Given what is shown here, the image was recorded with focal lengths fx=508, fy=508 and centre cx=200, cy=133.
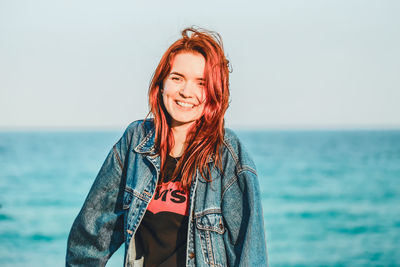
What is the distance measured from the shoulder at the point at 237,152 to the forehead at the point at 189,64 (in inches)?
13.4

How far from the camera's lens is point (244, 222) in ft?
7.66

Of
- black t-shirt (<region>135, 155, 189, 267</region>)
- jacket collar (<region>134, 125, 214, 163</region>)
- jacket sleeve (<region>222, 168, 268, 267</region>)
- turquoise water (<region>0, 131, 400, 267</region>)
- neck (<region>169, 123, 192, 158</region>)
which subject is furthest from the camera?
turquoise water (<region>0, 131, 400, 267</region>)

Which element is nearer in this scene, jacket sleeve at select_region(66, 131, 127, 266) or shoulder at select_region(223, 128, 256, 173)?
shoulder at select_region(223, 128, 256, 173)

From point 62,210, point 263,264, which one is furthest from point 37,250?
point 263,264

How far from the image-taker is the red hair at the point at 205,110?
98.7 inches

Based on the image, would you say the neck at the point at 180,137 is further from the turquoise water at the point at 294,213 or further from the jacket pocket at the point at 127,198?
the turquoise water at the point at 294,213

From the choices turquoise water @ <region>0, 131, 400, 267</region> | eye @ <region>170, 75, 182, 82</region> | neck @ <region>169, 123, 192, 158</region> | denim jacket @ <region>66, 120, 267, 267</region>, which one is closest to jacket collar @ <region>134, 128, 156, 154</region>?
denim jacket @ <region>66, 120, 267, 267</region>

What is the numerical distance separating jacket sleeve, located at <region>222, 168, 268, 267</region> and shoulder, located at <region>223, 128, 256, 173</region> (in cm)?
3

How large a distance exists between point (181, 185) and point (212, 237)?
30 cm

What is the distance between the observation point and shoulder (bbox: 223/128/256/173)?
7.97 ft

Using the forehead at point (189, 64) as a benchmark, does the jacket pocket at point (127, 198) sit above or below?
below

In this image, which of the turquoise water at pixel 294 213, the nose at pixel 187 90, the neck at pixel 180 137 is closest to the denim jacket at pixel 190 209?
the neck at pixel 180 137

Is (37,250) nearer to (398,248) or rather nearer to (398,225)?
(398,248)

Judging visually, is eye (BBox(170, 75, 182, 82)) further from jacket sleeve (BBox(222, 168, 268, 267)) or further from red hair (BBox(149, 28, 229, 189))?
jacket sleeve (BBox(222, 168, 268, 267))
